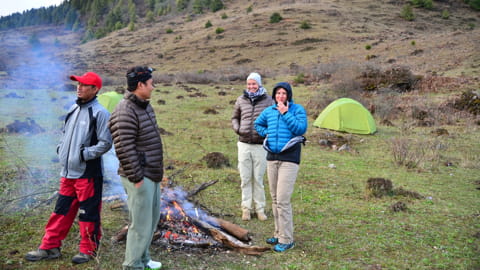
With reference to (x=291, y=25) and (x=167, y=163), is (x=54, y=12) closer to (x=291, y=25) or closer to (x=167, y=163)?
(x=291, y=25)

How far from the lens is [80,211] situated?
143 inches

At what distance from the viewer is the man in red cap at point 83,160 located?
3520 millimetres

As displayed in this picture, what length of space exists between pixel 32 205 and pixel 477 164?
29.9 ft

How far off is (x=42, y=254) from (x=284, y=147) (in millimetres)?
2686

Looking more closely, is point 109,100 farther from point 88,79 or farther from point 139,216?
point 139,216

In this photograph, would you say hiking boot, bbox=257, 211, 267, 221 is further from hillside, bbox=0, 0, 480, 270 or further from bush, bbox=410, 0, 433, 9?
bush, bbox=410, 0, 433, 9

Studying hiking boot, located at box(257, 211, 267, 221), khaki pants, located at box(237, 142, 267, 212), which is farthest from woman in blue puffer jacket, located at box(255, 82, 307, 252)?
hiking boot, located at box(257, 211, 267, 221)

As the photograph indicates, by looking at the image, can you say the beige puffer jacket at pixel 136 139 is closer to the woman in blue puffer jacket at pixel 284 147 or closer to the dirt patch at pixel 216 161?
the woman in blue puffer jacket at pixel 284 147

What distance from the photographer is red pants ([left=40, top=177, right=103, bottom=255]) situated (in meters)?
3.57

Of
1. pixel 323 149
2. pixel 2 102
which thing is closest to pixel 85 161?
pixel 323 149

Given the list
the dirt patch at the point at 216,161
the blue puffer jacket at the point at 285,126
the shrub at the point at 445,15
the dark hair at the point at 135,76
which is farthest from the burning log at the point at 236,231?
the shrub at the point at 445,15

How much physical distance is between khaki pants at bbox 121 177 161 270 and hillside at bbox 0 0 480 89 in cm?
2048

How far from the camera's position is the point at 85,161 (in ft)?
11.5

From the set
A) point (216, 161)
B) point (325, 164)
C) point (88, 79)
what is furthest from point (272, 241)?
point (325, 164)
